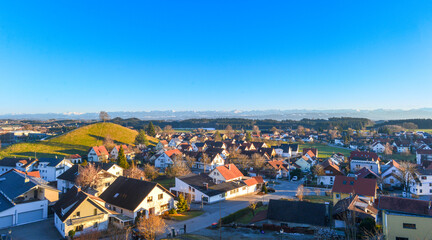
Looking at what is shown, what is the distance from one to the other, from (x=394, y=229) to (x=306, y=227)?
665 cm

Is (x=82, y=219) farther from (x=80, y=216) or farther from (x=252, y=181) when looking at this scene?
(x=252, y=181)

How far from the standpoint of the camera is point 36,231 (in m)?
21.4

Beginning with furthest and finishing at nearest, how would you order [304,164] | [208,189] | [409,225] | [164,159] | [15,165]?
[164,159]
[304,164]
[15,165]
[208,189]
[409,225]

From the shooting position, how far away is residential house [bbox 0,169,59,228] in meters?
22.3

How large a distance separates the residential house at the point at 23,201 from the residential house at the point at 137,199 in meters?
5.32

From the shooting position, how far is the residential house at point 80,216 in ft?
65.4

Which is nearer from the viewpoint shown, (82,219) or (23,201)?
(82,219)

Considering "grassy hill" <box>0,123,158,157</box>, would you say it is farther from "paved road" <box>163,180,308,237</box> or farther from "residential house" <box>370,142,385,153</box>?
"residential house" <box>370,142,385,153</box>

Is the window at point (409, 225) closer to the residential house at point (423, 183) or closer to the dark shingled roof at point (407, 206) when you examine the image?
the dark shingled roof at point (407, 206)

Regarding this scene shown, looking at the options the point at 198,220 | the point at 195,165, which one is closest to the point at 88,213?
the point at 198,220

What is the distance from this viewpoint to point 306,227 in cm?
2266

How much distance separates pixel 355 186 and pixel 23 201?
34.4 metres

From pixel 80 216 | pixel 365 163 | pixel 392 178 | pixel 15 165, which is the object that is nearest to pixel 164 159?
pixel 15 165

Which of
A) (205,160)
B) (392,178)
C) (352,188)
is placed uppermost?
(352,188)
